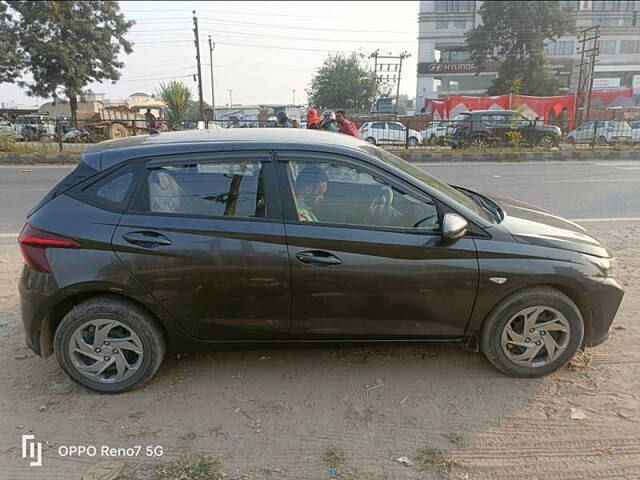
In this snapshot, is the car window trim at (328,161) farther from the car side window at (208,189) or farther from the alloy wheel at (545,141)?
the alloy wheel at (545,141)

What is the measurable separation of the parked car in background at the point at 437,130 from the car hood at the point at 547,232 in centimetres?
1839

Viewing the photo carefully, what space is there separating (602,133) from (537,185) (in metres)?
12.7

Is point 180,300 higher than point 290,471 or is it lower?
higher

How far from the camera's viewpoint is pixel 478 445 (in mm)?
2559

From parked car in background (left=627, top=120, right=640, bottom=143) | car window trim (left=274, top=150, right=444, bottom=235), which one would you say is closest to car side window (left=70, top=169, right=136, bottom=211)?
car window trim (left=274, top=150, right=444, bottom=235)

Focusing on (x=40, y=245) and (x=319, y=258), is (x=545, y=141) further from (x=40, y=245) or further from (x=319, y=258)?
(x=40, y=245)

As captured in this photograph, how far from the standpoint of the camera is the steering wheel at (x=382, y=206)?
9.87 ft

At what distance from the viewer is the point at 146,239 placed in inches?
113

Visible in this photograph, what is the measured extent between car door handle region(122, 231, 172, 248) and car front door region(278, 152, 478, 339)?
0.74 m

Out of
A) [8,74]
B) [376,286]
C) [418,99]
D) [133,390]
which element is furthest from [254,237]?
[418,99]

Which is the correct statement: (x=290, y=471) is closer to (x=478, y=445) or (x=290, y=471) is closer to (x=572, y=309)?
(x=478, y=445)

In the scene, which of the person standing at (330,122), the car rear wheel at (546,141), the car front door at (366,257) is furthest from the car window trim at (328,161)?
Result: the car rear wheel at (546,141)

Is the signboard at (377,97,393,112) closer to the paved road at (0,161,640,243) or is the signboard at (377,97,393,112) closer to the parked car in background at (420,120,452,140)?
the parked car in background at (420,120,452,140)

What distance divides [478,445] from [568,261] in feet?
4.09
